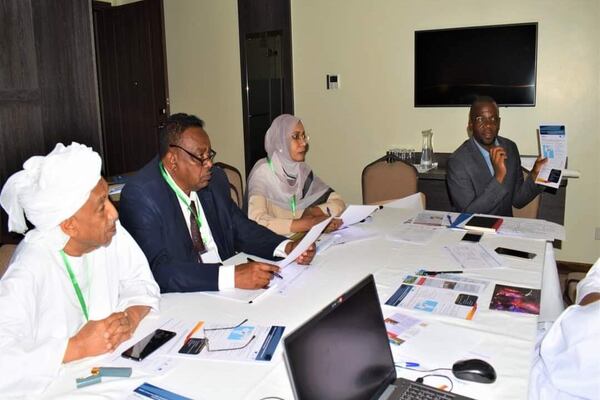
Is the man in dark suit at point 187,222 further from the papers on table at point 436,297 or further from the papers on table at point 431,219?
the papers on table at point 431,219

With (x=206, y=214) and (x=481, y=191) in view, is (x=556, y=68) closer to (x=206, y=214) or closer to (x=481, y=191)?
(x=481, y=191)

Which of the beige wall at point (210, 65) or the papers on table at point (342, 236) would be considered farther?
the beige wall at point (210, 65)

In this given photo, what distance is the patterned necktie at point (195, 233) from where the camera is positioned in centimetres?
240

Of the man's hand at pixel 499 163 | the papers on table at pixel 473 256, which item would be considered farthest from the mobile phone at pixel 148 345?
the man's hand at pixel 499 163

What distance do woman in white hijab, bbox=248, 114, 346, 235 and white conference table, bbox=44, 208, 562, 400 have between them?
57 centimetres

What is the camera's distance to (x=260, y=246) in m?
2.61

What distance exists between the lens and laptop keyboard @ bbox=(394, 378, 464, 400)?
1.31 m

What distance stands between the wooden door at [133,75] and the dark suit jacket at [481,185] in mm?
3791

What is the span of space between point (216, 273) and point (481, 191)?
80.8 inches

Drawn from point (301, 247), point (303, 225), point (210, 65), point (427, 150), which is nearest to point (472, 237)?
point (303, 225)

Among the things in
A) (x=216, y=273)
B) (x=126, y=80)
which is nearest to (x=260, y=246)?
(x=216, y=273)

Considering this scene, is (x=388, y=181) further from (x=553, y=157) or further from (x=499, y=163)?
(x=553, y=157)

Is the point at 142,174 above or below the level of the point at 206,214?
above

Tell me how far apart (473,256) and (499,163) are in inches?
46.7
